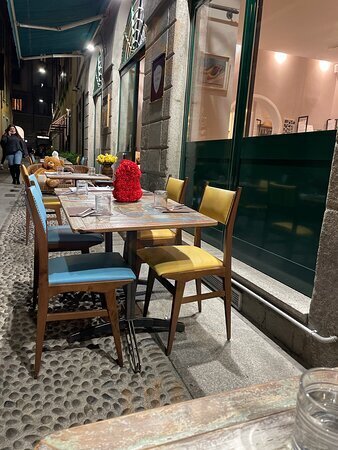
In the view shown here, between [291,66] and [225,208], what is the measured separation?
195 cm

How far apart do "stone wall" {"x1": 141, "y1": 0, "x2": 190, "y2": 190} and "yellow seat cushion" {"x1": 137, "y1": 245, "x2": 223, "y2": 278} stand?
217 cm

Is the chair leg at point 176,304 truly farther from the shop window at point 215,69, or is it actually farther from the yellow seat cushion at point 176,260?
the shop window at point 215,69

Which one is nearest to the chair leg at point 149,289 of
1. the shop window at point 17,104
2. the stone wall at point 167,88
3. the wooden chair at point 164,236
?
the wooden chair at point 164,236

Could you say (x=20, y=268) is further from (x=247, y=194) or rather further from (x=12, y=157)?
(x=12, y=157)

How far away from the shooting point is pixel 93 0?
277 inches

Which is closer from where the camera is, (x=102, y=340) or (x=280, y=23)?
(x=102, y=340)

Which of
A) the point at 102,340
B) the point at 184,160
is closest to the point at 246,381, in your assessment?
the point at 102,340

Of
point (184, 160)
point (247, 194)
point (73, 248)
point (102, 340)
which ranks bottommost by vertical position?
point (102, 340)

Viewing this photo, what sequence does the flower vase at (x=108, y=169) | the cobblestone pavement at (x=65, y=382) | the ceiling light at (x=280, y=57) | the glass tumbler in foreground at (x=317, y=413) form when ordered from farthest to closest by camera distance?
the flower vase at (x=108, y=169)
the ceiling light at (x=280, y=57)
the cobblestone pavement at (x=65, y=382)
the glass tumbler in foreground at (x=317, y=413)

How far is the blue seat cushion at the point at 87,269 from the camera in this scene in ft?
5.71

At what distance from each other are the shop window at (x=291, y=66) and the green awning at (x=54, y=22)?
540 cm

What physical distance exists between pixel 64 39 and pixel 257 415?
427 inches

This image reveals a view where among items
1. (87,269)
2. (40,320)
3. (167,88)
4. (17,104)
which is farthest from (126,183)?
(17,104)

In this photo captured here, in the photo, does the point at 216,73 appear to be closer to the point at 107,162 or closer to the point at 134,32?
the point at 107,162
